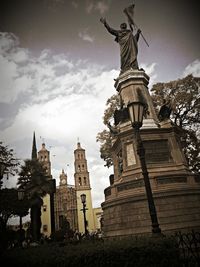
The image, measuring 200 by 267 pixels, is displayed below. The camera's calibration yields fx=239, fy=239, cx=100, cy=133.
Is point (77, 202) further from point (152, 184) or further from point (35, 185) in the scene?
point (152, 184)

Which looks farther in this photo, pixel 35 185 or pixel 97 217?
pixel 97 217

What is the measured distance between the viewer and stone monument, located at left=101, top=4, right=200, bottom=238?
1013 cm

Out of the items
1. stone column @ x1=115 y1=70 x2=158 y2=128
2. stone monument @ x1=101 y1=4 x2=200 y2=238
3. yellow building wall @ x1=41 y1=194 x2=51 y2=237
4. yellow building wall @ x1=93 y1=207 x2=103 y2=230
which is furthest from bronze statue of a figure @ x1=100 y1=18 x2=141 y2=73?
yellow building wall @ x1=93 y1=207 x2=103 y2=230

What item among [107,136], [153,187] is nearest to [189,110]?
[107,136]

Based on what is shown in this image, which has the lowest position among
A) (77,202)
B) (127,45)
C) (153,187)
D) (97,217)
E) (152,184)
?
(153,187)

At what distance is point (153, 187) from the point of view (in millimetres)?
10984

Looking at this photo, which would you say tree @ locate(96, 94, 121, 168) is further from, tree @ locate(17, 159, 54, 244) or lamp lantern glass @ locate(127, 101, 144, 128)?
lamp lantern glass @ locate(127, 101, 144, 128)

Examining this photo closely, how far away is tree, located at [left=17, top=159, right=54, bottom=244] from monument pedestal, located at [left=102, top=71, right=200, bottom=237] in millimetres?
10190

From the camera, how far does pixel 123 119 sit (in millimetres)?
14617

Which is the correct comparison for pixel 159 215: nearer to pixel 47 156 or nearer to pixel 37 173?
pixel 37 173

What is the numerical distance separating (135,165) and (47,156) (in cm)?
7454

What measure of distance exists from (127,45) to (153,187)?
11.0 m

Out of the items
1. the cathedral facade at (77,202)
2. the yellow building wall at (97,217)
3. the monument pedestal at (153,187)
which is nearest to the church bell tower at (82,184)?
the cathedral facade at (77,202)

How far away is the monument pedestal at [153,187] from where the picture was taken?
1012cm
